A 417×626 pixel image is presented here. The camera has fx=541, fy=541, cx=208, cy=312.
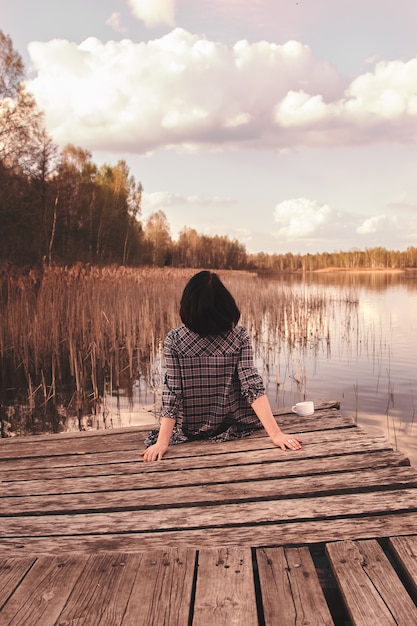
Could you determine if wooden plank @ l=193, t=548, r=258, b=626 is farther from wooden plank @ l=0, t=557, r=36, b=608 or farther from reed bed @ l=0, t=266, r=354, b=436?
reed bed @ l=0, t=266, r=354, b=436

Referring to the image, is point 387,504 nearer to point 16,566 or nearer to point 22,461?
point 16,566

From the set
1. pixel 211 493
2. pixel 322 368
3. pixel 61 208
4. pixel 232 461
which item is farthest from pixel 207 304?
pixel 61 208

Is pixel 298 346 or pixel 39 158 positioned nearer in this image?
pixel 298 346

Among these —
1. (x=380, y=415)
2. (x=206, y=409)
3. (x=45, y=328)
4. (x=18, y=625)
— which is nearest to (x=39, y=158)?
(x=45, y=328)

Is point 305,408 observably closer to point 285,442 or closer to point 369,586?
point 285,442

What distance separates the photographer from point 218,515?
2.28 metres

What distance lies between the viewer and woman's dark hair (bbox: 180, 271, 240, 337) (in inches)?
113

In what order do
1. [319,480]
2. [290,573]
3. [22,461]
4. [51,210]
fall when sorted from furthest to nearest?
[51,210], [22,461], [319,480], [290,573]

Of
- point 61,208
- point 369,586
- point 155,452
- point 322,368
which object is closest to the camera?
point 369,586

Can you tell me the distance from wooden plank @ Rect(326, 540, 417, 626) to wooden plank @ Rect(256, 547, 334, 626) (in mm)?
86

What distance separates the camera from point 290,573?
188 cm

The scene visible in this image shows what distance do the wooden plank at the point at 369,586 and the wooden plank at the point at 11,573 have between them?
110cm

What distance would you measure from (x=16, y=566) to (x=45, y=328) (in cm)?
652

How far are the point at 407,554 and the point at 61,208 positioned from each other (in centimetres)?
2064
